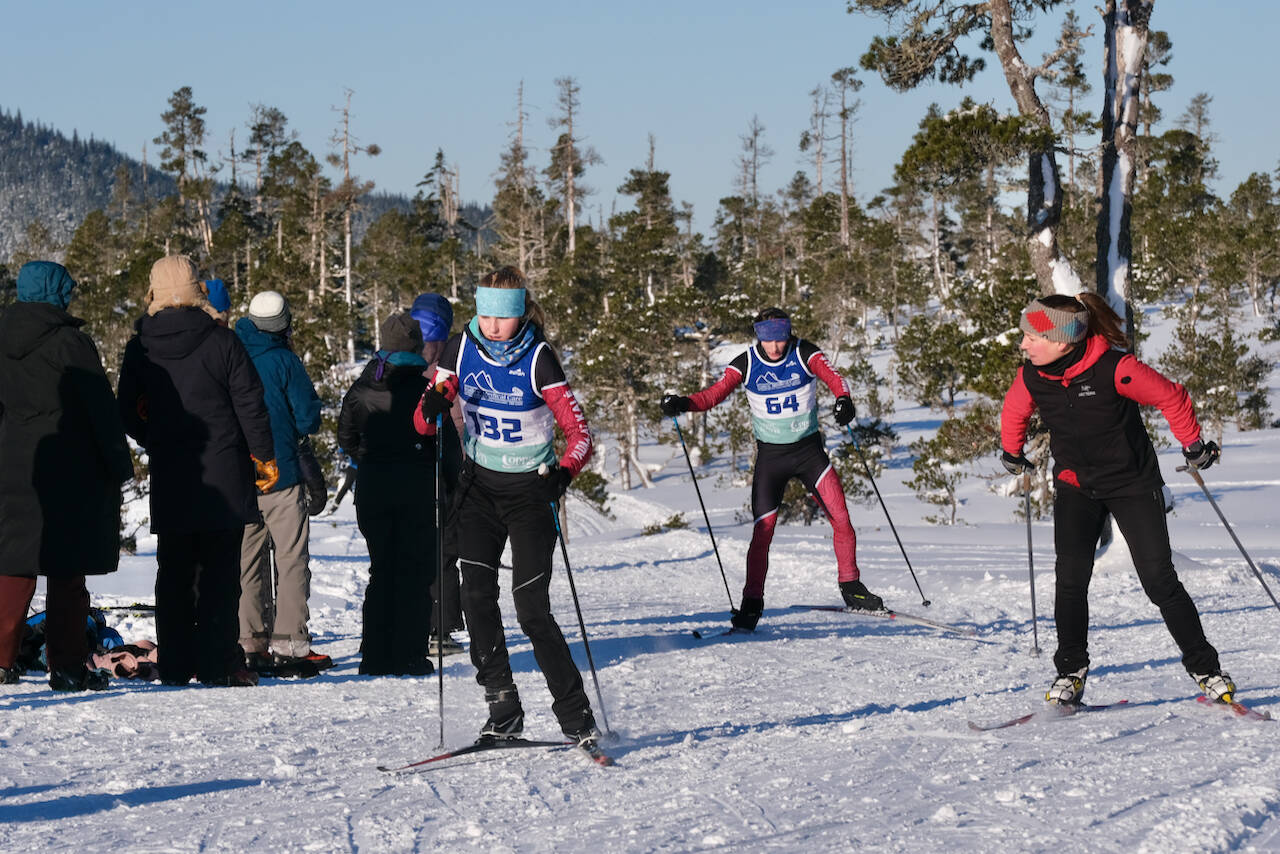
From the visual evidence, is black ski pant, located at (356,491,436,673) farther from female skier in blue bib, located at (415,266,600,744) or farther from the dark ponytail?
the dark ponytail

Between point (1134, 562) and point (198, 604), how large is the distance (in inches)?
167

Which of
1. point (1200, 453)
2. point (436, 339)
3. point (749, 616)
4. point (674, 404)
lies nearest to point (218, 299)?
point (436, 339)

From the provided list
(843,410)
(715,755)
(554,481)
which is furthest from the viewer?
(843,410)

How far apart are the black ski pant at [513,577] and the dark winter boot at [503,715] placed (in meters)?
0.04

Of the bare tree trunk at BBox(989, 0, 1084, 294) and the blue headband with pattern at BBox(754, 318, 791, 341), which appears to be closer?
the blue headband with pattern at BBox(754, 318, 791, 341)

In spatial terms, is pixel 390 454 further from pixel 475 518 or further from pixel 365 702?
pixel 475 518

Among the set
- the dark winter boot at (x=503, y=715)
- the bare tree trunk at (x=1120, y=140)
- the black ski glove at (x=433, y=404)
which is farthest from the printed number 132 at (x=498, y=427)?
the bare tree trunk at (x=1120, y=140)

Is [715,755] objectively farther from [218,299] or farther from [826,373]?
[826,373]

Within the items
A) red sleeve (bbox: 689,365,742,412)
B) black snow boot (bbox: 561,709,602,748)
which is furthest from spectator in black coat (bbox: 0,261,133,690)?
red sleeve (bbox: 689,365,742,412)

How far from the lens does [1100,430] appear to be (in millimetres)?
5094

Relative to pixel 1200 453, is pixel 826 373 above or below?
above

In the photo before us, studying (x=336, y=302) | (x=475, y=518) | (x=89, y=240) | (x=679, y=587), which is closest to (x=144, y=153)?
(x=89, y=240)

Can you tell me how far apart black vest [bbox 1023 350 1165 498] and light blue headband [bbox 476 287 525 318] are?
218 centimetres

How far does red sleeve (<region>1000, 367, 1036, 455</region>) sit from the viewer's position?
5.34 meters
